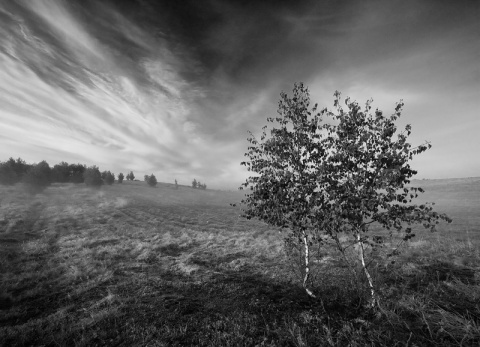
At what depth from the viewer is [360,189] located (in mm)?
6910

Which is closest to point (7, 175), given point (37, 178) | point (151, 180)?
point (37, 178)

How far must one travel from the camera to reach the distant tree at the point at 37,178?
56.6 m

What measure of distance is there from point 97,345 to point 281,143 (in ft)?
29.9

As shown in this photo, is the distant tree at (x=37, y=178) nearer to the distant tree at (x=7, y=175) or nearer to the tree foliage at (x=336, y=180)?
the distant tree at (x=7, y=175)

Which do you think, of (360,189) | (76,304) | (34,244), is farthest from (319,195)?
(34,244)

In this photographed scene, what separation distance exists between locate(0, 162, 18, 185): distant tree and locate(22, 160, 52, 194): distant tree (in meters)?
2.93

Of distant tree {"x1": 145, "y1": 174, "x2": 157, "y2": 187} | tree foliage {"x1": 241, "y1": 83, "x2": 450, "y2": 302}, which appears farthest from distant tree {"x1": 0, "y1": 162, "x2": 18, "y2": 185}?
tree foliage {"x1": 241, "y1": 83, "x2": 450, "y2": 302}

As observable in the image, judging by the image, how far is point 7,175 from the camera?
56375 millimetres

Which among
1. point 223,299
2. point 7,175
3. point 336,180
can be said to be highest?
point 7,175

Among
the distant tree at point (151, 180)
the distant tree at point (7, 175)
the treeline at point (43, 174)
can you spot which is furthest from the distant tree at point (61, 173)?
the distant tree at point (151, 180)

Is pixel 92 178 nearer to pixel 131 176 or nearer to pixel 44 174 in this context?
pixel 44 174

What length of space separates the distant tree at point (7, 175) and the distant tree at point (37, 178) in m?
2.93

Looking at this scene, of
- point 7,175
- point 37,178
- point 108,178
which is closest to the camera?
point 7,175

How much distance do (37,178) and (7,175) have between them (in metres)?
6.64
